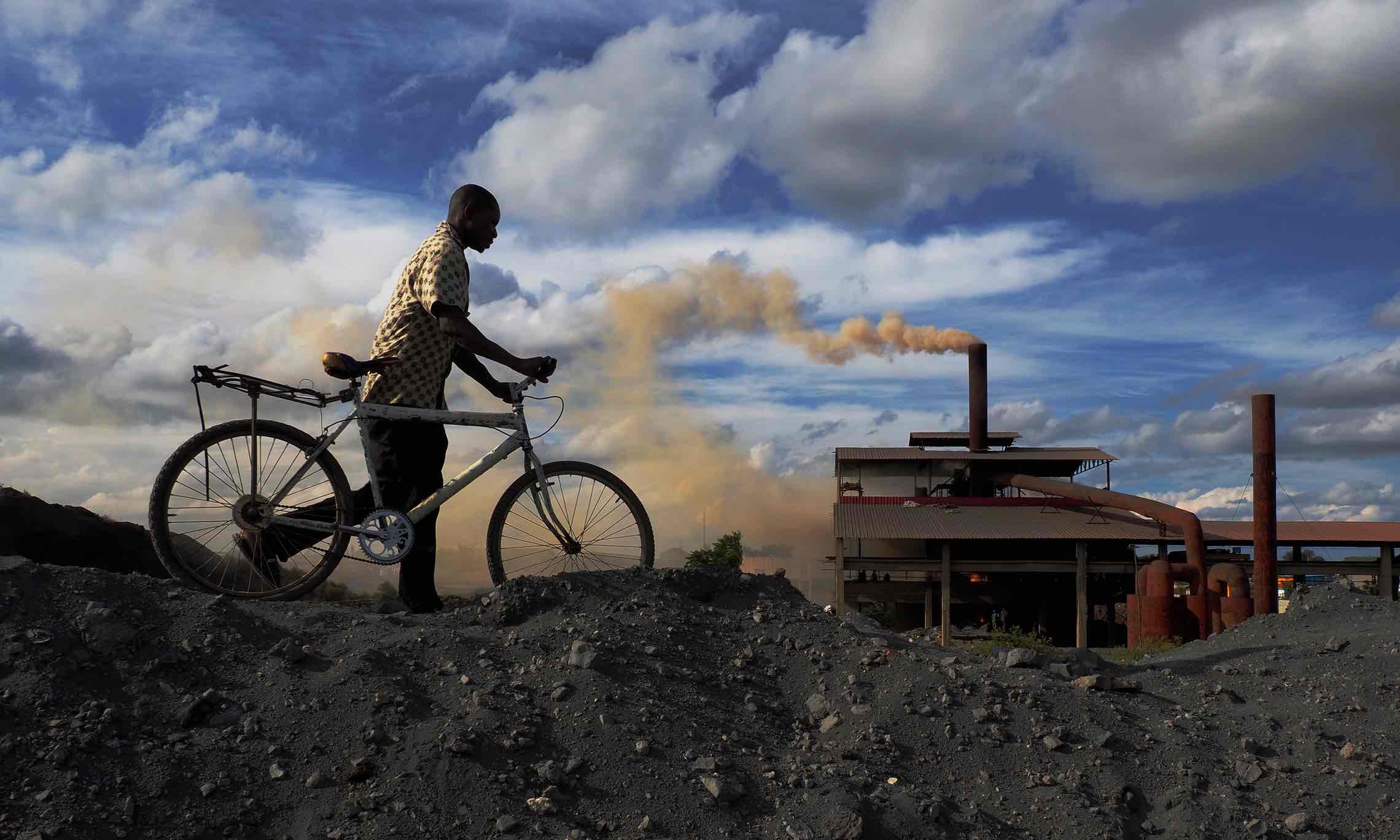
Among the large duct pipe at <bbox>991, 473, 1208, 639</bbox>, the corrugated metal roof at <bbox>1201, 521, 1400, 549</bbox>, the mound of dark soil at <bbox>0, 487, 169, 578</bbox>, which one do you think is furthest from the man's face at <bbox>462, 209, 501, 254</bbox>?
the corrugated metal roof at <bbox>1201, 521, 1400, 549</bbox>

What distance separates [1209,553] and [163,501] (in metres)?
21.3

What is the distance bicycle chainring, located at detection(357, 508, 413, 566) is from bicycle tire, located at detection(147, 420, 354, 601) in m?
0.23

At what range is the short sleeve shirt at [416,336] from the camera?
529cm

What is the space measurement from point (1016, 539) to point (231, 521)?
1726 centimetres

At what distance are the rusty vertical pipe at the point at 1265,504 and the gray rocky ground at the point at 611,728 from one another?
8.91 metres

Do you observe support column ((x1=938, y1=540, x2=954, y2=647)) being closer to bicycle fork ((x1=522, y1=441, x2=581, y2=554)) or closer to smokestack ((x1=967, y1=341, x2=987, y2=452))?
smokestack ((x1=967, y1=341, x2=987, y2=452))

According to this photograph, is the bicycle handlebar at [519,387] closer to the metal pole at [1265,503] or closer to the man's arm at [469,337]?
the man's arm at [469,337]

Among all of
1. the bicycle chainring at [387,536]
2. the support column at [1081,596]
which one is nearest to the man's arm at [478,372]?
the bicycle chainring at [387,536]

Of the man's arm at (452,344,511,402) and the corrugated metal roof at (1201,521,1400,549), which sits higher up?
the man's arm at (452,344,511,402)

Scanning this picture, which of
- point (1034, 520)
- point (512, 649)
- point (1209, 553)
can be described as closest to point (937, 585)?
point (1034, 520)

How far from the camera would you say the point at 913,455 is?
2380cm

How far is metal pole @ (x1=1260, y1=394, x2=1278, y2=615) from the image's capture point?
13.4 meters

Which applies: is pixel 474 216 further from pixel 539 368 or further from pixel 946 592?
pixel 946 592

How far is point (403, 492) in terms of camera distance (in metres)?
5.36
